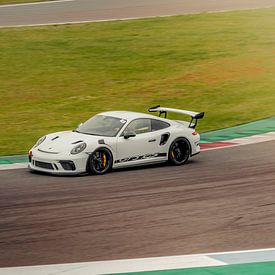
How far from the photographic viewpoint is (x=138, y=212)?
14367 millimetres

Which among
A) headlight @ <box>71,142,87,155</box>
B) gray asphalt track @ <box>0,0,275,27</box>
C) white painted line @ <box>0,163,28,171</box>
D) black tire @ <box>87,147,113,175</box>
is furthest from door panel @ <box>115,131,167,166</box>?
gray asphalt track @ <box>0,0,275,27</box>

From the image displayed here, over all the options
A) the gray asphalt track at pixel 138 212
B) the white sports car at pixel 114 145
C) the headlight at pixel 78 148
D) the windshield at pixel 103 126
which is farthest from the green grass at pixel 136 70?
the gray asphalt track at pixel 138 212

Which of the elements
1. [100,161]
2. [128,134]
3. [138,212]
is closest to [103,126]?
[128,134]

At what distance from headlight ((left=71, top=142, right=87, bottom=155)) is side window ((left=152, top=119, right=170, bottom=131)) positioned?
75.7 inches

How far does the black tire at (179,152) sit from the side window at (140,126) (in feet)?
2.20

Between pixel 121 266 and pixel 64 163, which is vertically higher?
pixel 64 163

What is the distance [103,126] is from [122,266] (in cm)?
814

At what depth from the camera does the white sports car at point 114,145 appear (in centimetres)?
1805

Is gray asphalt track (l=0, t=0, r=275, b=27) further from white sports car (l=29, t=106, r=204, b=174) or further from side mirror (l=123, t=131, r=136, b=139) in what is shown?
side mirror (l=123, t=131, r=136, b=139)

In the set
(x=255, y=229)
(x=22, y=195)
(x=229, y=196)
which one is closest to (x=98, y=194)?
(x=22, y=195)

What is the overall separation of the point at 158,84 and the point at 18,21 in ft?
36.8

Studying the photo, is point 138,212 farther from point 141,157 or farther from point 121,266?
point 141,157

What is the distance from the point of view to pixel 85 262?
1141 centimetres

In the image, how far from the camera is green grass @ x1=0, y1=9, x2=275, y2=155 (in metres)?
27.2
